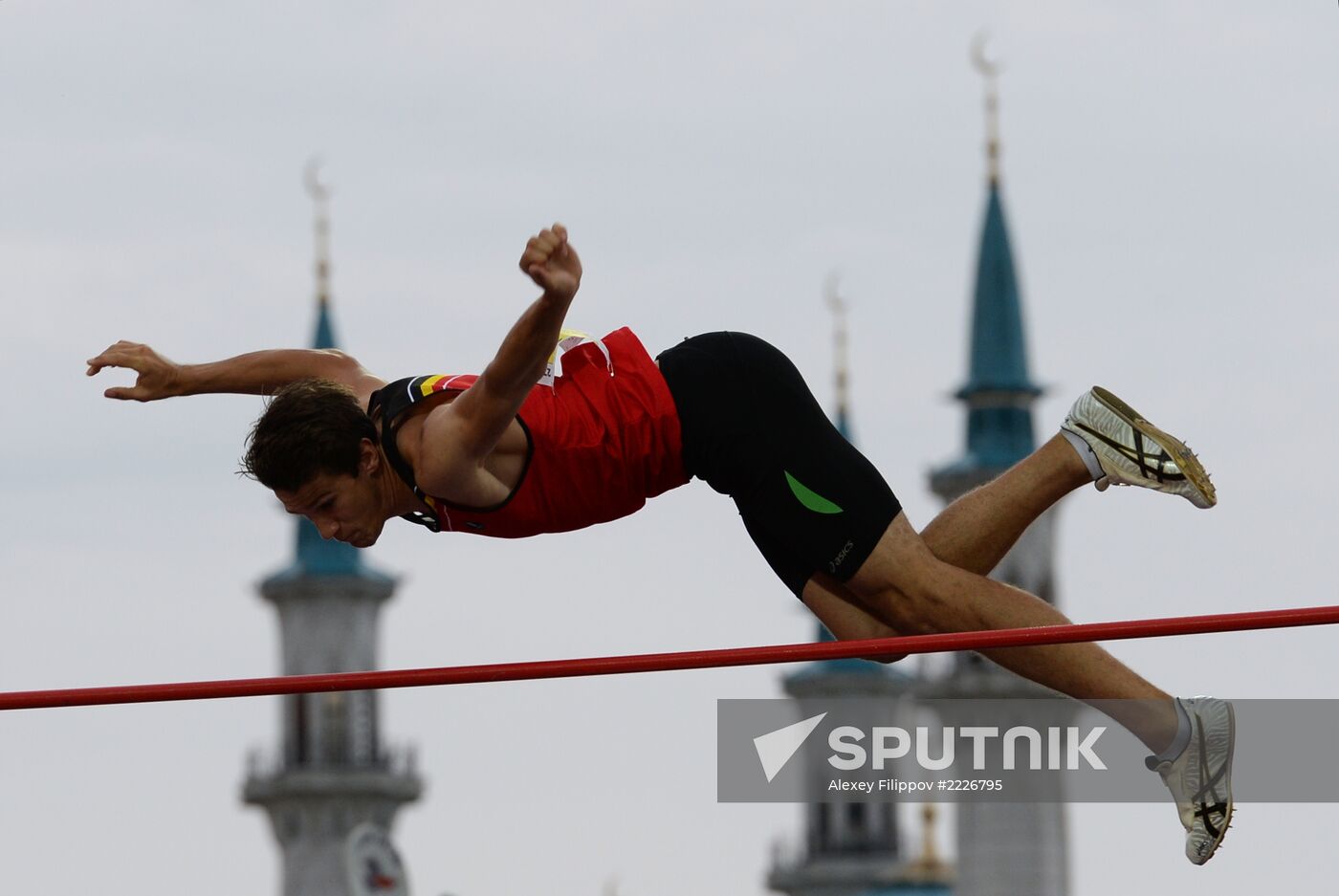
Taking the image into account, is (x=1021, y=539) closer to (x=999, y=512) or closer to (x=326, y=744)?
(x=326, y=744)

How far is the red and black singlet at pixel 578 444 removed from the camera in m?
6.65

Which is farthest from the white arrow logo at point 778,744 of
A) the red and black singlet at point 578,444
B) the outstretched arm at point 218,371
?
the outstretched arm at point 218,371

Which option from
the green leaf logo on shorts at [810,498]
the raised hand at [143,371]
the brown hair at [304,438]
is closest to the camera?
the brown hair at [304,438]

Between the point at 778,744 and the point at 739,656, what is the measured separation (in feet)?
7.36

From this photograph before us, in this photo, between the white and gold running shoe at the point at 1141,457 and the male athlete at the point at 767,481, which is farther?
the white and gold running shoe at the point at 1141,457

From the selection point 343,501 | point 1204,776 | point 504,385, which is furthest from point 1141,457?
Result: point 343,501

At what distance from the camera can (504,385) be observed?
6.28m

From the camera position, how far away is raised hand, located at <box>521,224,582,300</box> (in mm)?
6039

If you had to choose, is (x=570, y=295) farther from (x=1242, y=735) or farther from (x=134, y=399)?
(x=1242, y=735)

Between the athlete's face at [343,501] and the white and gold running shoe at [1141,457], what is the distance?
1.51 m

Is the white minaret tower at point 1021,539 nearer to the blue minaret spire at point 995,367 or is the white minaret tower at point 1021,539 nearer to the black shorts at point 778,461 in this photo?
the blue minaret spire at point 995,367

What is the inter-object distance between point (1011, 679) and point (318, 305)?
51.2 feet

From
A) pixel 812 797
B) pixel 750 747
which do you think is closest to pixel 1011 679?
pixel 812 797

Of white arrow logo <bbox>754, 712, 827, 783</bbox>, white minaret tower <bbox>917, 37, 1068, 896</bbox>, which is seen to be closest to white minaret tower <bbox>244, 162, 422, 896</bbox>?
white minaret tower <bbox>917, 37, 1068, 896</bbox>
